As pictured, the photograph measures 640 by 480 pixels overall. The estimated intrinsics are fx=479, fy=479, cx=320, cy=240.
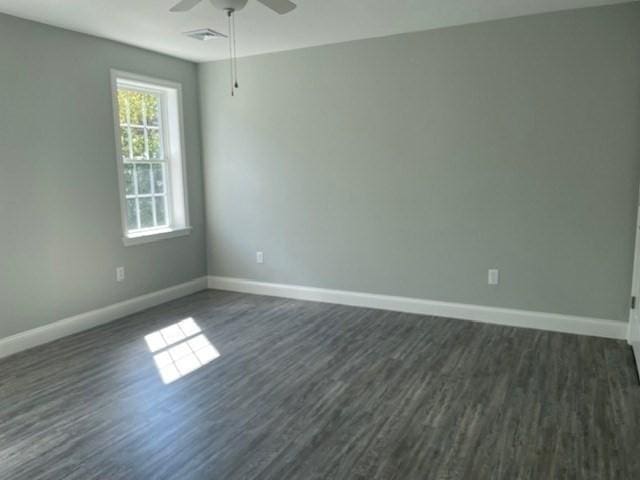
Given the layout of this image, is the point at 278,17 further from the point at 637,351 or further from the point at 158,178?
the point at 637,351

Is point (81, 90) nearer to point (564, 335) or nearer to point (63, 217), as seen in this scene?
point (63, 217)

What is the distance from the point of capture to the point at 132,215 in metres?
4.84

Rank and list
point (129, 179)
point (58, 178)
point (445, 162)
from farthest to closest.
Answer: point (129, 179) → point (445, 162) → point (58, 178)

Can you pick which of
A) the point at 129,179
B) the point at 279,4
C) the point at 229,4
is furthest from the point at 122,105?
the point at 279,4

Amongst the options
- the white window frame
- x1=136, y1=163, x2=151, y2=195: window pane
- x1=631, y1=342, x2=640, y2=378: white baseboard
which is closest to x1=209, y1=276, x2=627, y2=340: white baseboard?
x1=631, y1=342, x2=640, y2=378: white baseboard

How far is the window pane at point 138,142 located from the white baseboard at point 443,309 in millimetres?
1624

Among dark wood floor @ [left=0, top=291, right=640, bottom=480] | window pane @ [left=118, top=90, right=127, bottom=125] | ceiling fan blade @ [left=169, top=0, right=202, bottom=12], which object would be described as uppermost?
ceiling fan blade @ [left=169, top=0, right=202, bottom=12]

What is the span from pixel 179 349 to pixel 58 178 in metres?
1.74

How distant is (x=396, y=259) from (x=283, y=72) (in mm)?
2204

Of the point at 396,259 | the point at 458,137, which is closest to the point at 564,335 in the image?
the point at 396,259

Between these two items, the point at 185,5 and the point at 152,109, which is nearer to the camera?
the point at 185,5

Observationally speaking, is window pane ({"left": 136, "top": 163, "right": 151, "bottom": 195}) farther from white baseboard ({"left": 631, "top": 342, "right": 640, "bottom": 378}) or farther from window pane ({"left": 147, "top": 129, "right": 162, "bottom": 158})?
white baseboard ({"left": 631, "top": 342, "right": 640, "bottom": 378})

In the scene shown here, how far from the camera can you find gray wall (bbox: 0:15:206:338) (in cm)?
362

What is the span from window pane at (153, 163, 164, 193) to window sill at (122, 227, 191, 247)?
1.50 feet
